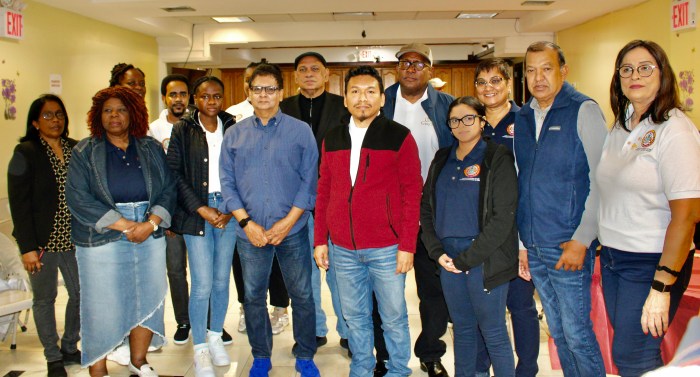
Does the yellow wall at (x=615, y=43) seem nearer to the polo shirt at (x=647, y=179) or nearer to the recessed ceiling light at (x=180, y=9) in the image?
the polo shirt at (x=647, y=179)

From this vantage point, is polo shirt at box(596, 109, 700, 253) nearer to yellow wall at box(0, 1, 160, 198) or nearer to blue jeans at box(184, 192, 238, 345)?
blue jeans at box(184, 192, 238, 345)

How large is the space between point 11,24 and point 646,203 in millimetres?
4998

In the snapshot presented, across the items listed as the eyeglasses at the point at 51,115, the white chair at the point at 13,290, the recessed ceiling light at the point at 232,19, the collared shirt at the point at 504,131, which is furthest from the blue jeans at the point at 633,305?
the recessed ceiling light at the point at 232,19

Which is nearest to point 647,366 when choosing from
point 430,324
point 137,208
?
point 430,324

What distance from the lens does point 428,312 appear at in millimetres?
2830

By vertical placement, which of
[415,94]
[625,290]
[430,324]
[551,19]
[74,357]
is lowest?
[74,357]

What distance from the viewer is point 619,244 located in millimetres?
1879

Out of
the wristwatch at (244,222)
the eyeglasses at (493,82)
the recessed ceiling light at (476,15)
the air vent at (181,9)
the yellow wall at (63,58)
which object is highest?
the recessed ceiling light at (476,15)

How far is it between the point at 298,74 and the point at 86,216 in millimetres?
1388

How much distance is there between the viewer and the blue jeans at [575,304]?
7.07 ft

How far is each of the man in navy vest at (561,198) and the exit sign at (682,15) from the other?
3.46 metres

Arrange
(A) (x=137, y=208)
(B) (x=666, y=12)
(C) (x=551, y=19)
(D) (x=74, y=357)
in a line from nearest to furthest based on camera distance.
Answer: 1. (A) (x=137, y=208)
2. (D) (x=74, y=357)
3. (B) (x=666, y=12)
4. (C) (x=551, y=19)

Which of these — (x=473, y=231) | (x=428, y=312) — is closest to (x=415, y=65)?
(x=473, y=231)

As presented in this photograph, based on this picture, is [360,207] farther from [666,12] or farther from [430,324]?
[666,12]
